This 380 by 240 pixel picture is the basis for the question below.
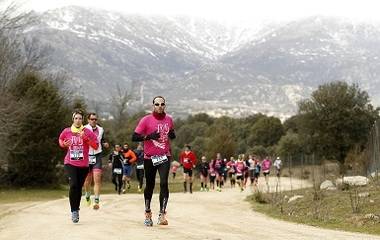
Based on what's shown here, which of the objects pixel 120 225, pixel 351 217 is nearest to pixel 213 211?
pixel 351 217

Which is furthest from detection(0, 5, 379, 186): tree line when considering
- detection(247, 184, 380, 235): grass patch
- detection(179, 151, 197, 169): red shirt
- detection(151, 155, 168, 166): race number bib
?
detection(151, 155, 168, 166): race number bib

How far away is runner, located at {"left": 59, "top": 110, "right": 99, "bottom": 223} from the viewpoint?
12398 mm

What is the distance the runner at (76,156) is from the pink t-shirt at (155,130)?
5.03 feet

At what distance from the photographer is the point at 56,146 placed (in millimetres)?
36312

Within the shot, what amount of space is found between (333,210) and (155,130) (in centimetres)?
779

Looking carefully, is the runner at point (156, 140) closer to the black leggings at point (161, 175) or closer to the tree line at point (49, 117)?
the black leggings at point (161, 175)

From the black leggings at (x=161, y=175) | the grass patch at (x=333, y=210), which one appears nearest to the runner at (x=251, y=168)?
the grass patch at (x=333, y=210)

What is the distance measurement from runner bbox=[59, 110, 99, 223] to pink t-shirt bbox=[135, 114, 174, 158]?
153 cm

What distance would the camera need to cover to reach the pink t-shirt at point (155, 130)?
11.6m

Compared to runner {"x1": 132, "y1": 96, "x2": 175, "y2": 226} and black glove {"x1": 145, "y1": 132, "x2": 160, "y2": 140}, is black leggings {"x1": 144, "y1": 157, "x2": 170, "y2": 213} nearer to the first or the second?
runner {"x1": 132, "y1": 96, "x2": 175, "y2": 226}

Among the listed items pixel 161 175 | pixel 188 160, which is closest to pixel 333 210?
pixel 161 175

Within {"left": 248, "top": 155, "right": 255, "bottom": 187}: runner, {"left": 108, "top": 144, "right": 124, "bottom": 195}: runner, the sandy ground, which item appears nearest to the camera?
the sandy ground

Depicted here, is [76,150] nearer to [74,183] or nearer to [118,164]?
[74,183]

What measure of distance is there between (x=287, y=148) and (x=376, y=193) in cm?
7848
